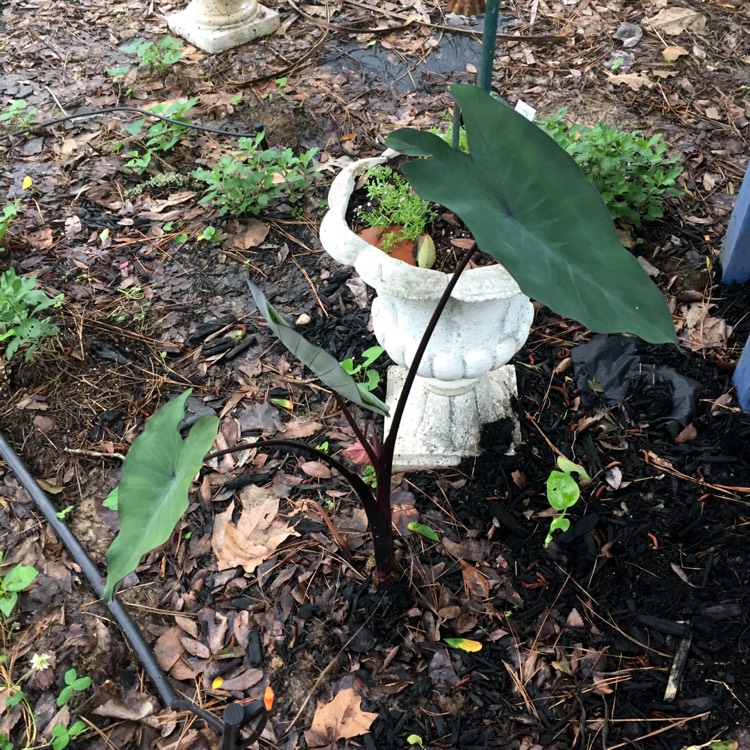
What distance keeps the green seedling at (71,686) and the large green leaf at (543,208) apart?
4.16 feet

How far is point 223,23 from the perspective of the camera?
3.42 metres

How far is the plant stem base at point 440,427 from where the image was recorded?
1.82 m

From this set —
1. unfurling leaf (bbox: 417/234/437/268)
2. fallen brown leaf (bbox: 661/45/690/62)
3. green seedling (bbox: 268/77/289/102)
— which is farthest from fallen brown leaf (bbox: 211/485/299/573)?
fallen brown leaf (bbox: 661/45/690/62)

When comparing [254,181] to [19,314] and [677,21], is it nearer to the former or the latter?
[19,314]

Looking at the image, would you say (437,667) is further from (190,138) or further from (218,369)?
(190,138)

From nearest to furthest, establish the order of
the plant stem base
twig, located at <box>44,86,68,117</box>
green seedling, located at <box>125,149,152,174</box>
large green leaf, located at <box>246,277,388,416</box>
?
large green leaf, located at <box>246,277,388,416</box> < the plant stem base < green seedling, located at <box>125,149,152,174</box> < twig, located at <box>44,86,68,117</box>

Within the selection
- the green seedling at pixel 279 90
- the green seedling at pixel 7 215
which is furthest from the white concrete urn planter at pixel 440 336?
the green seedling at pixel 279 90

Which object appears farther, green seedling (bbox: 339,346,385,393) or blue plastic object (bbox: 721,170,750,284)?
blue plastic object (bbox: 721,170,750,284)

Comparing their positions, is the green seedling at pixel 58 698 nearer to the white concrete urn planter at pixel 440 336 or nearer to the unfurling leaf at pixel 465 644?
the unfurling leaf at pixel 465 644

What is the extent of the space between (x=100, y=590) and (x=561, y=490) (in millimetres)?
1115

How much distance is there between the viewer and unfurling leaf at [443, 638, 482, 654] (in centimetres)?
151

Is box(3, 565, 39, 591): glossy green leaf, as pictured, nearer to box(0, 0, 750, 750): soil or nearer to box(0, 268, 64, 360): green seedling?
box(0, 0, 750, 750): soil

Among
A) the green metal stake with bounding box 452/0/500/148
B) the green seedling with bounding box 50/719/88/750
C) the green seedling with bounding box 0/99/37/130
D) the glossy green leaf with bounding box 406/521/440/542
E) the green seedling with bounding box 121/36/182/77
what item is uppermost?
the green metal stake with bounding box 452/0/500/148

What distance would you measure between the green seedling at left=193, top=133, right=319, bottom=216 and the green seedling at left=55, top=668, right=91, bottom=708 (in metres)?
1.60
